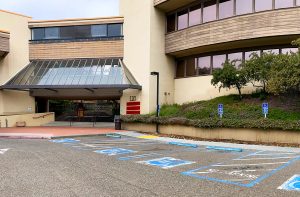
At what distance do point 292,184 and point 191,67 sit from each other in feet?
61.4

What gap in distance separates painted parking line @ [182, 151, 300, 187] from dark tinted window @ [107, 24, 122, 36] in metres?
19.0

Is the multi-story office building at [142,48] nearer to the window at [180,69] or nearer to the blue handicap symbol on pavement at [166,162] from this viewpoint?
the window at [180,69]

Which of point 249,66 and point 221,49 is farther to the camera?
point 221,49

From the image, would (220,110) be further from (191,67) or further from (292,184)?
(292,184)

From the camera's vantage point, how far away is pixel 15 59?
28734mm

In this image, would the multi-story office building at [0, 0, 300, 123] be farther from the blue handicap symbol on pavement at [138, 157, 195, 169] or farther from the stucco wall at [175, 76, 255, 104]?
the blue handicap symbol on pavement at [138, 157, 195, 169]

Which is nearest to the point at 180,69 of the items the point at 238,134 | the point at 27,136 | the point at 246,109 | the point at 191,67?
the point at 191,67

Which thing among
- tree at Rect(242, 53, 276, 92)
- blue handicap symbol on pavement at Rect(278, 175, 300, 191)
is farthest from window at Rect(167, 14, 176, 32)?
blue handicap symbol on pavement at Rect(278, 175, 300, 191)

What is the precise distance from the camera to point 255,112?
17.5 metres

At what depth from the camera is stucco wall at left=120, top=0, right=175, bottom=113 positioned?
24.9 meters

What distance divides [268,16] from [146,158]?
13436 millimetres

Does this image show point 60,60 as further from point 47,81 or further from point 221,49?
point 221,49

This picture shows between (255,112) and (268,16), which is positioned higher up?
(268,16)

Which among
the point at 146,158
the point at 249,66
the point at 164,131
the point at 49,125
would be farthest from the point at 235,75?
the point at 49,125
